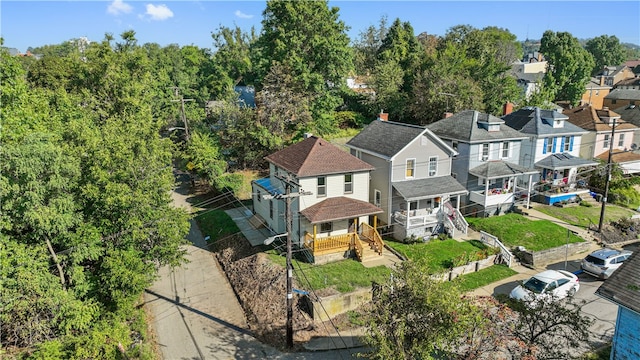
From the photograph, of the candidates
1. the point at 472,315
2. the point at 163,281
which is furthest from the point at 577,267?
the point at 163,281

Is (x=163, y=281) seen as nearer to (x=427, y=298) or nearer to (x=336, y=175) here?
(x=336, y=175)

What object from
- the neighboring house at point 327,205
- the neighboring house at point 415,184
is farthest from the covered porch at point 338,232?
the neighboring house at point 415,184

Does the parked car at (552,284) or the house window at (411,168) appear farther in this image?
the house window at (411,168)

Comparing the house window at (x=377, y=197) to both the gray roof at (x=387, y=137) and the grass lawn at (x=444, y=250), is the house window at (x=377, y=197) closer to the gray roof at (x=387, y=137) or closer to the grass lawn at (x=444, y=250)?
the gray roof at (x=387, y=137)

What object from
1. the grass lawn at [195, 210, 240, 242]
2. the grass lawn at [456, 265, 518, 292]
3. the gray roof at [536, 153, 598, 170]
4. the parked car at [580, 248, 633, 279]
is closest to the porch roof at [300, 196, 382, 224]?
the grass lawn at [456, 265, 518, 292]

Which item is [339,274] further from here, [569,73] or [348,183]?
[569,73]

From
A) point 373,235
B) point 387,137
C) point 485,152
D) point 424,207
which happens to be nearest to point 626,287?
point 373,235

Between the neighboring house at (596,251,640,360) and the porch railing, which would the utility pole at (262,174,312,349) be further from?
the neighboring house at (596,251,640,360)
